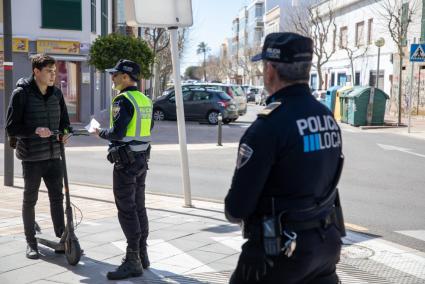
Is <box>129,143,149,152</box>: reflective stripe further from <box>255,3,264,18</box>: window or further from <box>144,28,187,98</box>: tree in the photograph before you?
<box>255,3,264,18</box>: window

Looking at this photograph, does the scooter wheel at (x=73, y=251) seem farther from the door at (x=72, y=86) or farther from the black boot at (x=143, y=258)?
the door at (x=72, y=86)

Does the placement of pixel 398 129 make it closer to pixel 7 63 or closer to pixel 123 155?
pixel 7 63

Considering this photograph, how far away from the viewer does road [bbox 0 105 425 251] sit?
25.4 feet

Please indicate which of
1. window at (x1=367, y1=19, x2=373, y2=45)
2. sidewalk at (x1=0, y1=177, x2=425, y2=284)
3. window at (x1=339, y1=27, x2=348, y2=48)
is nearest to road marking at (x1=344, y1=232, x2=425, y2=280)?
sidewalk at (x1=0, y1=177, x2=425, y2=284)

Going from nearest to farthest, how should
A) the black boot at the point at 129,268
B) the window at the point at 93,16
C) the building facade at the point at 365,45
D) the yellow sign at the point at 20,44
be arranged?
1. the black boot at the point at 129,268
2. the yellow sign at the point at 20,44
3. the window at the point at 93,16
4. the building facade at the point at 365,45

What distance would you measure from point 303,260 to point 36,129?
3274mm

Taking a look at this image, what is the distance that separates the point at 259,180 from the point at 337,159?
0.48m

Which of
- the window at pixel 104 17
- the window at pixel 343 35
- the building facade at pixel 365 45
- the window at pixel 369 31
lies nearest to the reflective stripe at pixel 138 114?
the window at pixel 104 17

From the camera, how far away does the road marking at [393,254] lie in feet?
18.2

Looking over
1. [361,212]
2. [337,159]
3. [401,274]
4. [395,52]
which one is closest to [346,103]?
[395,52]

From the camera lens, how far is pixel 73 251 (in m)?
5.17

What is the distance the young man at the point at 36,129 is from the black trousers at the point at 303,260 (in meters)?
3.01

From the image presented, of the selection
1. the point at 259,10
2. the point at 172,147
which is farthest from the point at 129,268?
the point at 259,10

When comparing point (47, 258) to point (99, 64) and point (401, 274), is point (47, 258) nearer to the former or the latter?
point (401, 274)
